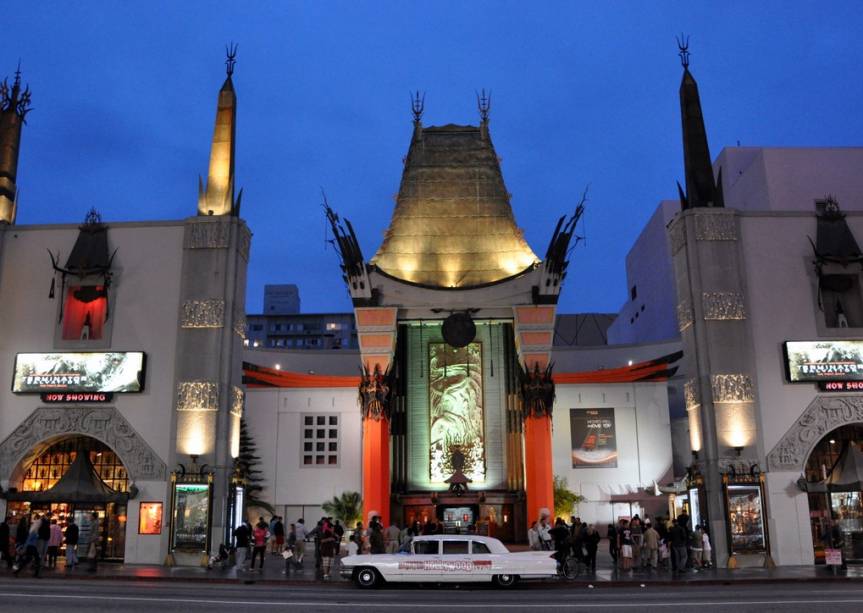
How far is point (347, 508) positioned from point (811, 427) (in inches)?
749

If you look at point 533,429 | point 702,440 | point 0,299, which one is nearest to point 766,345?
point 702,440

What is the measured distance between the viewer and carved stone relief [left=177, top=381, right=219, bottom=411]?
23.0 m

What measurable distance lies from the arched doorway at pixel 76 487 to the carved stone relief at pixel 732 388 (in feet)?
54.7

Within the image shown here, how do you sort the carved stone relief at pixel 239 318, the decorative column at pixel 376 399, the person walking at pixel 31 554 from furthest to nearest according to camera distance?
the decorative column at pixel 376 399, the carved stone relief at pixel 239 318, the person walking at pixel 31 554

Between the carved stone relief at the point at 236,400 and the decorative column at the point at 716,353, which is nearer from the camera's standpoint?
the decorative column at the point at 716,353

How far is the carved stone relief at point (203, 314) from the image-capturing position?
2366cm

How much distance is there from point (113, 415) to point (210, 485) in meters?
3.78

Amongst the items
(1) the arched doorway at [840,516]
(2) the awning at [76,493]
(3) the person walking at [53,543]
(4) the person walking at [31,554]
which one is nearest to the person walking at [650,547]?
(1) the arched doorway at [840,516]

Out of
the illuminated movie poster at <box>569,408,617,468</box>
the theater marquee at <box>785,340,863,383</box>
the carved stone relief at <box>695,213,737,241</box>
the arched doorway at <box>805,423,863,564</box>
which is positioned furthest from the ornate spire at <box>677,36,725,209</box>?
the illuminated movie poster at <box>569,408,617,468</box>

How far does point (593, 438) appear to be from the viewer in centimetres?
3656

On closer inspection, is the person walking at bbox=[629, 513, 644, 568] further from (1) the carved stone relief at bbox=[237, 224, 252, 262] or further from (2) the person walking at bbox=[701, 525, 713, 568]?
(1) the carved stone relief at bbox=[237, 224, 252, 262]

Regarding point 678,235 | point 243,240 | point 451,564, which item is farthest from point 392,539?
point 678,235

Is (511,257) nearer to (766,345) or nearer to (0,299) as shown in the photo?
(766,345)

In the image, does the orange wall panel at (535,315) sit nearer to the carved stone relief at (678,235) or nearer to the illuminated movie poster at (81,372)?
the carved stone relief at (678,235)
